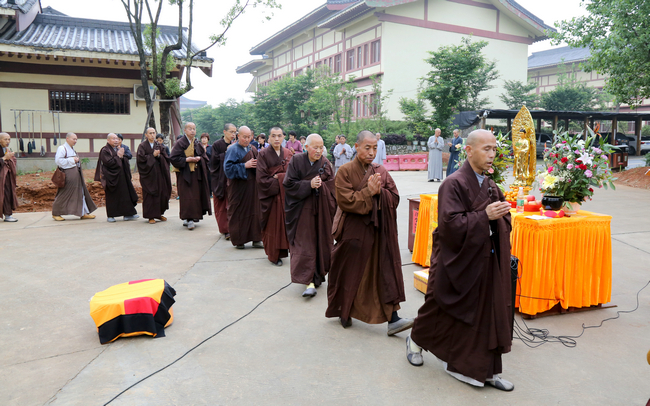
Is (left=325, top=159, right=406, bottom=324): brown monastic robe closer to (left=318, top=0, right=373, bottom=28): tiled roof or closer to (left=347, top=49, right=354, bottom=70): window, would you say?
(left=318, top=0, right=373, bottom=28): tiled roof

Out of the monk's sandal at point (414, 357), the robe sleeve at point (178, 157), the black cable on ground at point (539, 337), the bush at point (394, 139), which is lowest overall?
the black cable on ground at point (539, 337)

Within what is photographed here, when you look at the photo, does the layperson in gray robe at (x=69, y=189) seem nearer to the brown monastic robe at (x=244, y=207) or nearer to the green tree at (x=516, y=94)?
the brown monastic robe at (x=244, y=207)

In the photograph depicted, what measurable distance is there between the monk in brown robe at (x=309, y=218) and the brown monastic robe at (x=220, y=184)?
8.93ft

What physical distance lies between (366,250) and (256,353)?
112cm

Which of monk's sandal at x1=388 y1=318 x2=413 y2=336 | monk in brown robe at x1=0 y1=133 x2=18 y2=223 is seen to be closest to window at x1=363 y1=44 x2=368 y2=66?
monk in brown robe at x1=0 y1=133 x2=18 y2=223

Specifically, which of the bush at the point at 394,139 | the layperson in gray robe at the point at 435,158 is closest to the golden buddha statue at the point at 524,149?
the layperson in gray robe at the point at 435,158

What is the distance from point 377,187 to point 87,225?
6.78m

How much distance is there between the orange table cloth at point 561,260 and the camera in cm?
397

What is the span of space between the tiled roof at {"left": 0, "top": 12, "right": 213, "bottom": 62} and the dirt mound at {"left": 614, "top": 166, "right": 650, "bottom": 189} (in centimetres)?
1270

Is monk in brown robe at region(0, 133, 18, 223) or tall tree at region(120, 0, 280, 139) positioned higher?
tall tree at region(120, 0, 280, 139)

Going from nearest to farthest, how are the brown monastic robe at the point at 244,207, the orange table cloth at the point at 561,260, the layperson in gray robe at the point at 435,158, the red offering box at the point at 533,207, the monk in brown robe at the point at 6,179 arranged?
the orange table cloth at the point at 561,260, the red offering box at the point at 533,207, the brown monastic robe at the point at 244,207, the monk in brown robe at the point at 6,179, the layperson in gray robe at the point at 435,158

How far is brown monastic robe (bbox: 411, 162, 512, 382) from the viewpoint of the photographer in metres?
2.78

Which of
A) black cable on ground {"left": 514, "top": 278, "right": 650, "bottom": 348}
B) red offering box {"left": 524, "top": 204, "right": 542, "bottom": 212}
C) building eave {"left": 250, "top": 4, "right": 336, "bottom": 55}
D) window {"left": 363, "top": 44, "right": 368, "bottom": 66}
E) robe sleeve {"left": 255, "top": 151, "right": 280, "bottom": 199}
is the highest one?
building eave {"left": 250, "top": 4, "right": 336, "bottom": 55}

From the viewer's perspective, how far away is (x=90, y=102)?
14.4 metres
